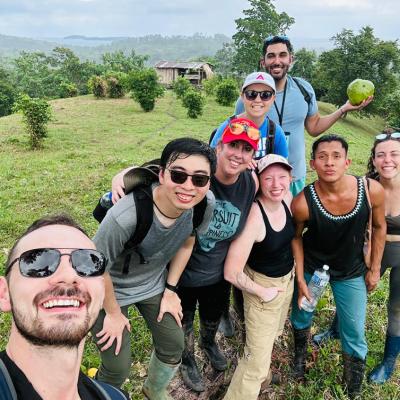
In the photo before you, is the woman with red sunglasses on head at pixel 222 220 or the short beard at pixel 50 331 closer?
the short beard at pixel 50 331

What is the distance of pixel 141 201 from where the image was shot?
2.55 meters

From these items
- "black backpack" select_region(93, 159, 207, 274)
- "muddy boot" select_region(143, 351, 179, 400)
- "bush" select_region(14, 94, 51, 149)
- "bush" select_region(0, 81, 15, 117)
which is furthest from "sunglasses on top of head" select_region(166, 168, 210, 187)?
"bush" select_region(0, 81, 15, 117)

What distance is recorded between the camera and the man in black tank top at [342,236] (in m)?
3.15

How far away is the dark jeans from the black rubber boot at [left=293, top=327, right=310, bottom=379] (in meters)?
0.86

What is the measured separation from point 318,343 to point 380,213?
1874 mm

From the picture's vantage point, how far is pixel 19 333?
1639 mm

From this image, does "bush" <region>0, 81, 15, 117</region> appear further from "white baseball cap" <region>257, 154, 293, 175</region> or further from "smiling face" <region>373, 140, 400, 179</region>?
"smiling face" <region>373, 140, 400, 179</region>

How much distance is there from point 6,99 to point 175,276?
127 feet

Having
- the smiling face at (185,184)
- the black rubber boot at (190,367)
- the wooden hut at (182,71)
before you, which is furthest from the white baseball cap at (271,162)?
the wooden hut at (182,71)

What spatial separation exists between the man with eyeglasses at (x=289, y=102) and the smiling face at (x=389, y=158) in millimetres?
1135

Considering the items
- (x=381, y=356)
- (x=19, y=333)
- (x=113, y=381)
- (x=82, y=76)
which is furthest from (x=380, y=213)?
(x=82, y=76)

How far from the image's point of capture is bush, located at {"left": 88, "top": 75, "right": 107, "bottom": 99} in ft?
91.3

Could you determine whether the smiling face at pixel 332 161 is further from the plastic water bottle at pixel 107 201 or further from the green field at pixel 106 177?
the green field at pixel 106 177

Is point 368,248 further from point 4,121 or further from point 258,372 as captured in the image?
Answer: point 4,121
